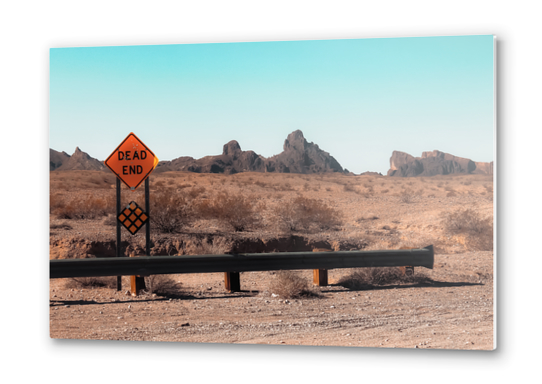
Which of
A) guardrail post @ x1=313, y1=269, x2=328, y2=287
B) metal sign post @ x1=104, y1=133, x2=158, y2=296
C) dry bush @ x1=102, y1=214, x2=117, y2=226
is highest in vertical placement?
metal sign post @ x1=104, y1=133, x2=158, y2=296

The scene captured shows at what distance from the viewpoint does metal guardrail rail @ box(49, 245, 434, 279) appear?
19.4ft

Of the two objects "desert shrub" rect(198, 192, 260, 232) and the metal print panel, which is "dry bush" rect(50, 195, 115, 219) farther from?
the metal print panel

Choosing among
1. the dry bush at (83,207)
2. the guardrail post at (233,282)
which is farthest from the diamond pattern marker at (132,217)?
the dry bush at (83,207)

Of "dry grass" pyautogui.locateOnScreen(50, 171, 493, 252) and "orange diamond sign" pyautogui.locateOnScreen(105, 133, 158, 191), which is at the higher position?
"orange diamond sign" pyautogui.locateOnScreen(105, 133, 158, 191)

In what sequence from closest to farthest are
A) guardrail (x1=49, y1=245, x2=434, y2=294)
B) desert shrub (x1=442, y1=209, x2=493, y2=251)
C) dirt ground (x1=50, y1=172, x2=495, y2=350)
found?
dirt ground (x1=50, y1=172, x2=495, y2=350), guardrail (x1=49, y1=245, x2=434, y2=294), desert shrub (x1=442, y1=209, x2=493, y2=251)

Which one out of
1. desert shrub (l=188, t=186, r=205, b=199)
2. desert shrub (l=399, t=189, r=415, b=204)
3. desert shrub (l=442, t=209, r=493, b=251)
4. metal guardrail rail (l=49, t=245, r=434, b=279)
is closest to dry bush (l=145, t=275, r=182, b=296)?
metal guardrail rail (l=49, t=245, r=434, b=279)

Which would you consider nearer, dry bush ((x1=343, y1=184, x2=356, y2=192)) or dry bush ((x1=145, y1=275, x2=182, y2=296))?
dry bush ((x1=145, y1=275, x2=182, y2=296))

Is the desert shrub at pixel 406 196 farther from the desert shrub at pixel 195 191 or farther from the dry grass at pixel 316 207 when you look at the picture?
the desert shrub at pixel 195 191

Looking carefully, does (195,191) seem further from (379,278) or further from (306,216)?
(379,278)

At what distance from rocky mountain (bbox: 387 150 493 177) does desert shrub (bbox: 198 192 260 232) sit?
3338mm

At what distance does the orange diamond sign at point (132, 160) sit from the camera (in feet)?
19.7

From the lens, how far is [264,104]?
20.8 feet

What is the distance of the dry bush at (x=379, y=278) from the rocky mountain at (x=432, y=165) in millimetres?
1574
